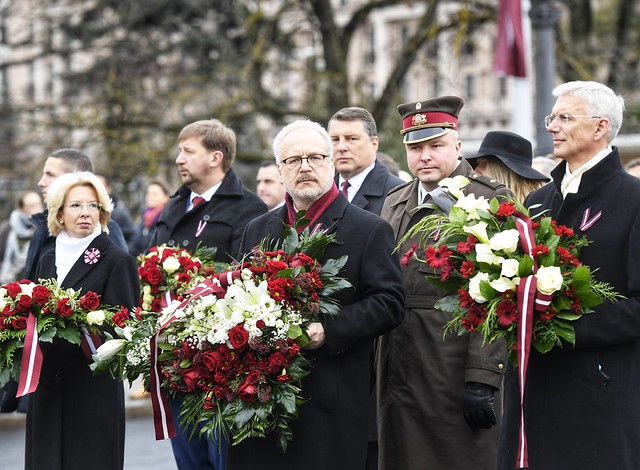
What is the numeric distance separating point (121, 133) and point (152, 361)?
1450cm

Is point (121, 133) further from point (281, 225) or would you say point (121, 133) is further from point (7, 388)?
point (281, 225)

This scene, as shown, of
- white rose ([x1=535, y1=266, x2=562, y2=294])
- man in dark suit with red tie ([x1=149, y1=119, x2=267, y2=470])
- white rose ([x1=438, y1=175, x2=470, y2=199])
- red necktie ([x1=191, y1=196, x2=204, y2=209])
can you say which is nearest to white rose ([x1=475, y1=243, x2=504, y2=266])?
white rose ([x1=535, y1=266, x2=562, y2=294])

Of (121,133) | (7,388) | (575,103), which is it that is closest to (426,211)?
(575,103)

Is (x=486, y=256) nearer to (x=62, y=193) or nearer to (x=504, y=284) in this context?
(x=504, y=284)

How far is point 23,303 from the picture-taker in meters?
5.57

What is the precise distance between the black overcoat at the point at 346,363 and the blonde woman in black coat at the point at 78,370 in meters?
1.41

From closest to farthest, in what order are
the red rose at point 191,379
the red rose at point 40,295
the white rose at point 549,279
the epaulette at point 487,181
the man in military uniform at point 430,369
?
the white rose at point 549,279
the red rose at point 191,379
the man in military uniform at point 430,369
the epaulette at point 487,181
the red rose at point 40,295

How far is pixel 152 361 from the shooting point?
4.93 metres

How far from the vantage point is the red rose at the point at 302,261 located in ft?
15.3

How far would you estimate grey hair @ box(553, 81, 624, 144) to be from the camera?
4.69 m

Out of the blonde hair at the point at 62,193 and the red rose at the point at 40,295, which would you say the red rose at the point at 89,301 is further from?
the blonde hair at the point at 62,193

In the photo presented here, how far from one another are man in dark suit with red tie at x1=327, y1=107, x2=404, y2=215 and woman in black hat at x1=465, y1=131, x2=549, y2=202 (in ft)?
2.03

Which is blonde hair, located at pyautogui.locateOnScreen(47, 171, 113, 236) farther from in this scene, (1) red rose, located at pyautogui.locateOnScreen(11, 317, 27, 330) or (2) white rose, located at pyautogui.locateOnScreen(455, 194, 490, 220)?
(2) white rose, located at pyautogui.locateOnScreen(455, 194, 490, 220)

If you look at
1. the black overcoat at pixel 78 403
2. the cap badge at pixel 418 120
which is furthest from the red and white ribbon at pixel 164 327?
the cap badge at pixel 418 120
